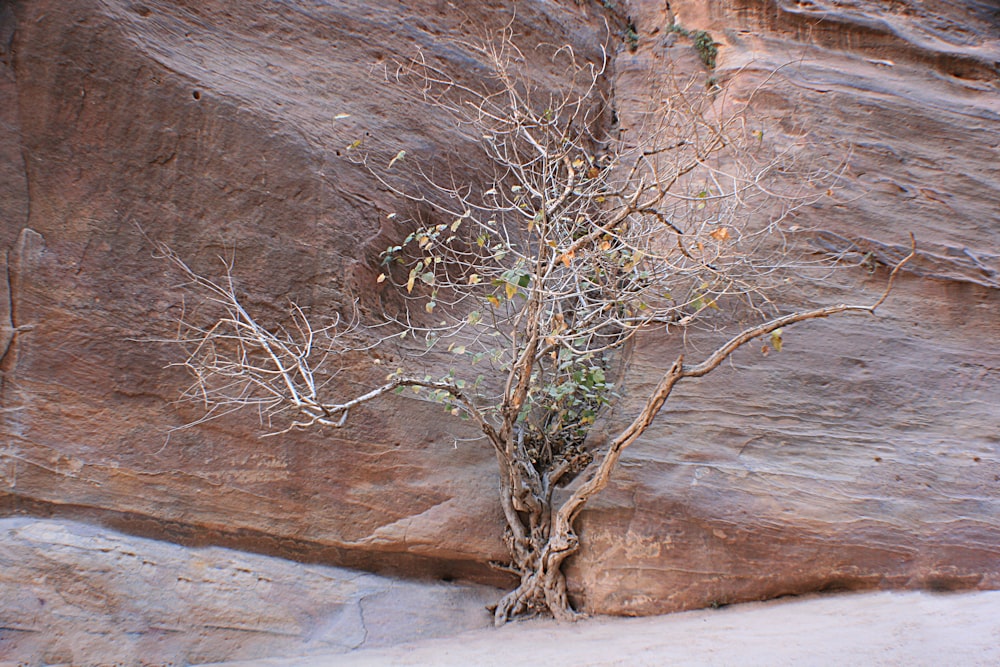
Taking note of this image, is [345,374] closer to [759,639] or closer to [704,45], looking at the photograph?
[759,639]

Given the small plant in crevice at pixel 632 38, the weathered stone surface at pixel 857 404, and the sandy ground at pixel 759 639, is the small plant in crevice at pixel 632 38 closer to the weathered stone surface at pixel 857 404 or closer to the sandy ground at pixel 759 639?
the weathered stone surface at pixel 857 404

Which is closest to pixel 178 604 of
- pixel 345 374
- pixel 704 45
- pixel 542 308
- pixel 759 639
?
pixel 345 374

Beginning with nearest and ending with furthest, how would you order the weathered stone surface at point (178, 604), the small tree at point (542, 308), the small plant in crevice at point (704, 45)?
1. the weathered stone surface at point (178, 604)
2. the small tree at point (542, 308)
3. the small plant in crevice at point (704, 45)

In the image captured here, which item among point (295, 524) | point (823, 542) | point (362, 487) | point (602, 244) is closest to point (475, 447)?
point (362, 487)

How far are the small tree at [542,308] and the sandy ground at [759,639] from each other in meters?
0.41

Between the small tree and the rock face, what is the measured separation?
0.75 ft

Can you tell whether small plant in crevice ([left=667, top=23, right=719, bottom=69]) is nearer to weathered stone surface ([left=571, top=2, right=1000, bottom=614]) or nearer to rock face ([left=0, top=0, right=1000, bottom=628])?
weathered stone surface ([left=571, top=2, right=1000, bottom=614])

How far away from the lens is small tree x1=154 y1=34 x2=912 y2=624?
13.3 feet

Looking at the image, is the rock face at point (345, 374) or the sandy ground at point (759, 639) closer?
the sandy ground at point (759, 639)

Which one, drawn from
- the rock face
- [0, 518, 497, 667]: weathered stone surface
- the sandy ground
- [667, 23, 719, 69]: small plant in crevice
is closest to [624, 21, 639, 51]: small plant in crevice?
[667, 23, 719, 69]: small plant in crevice

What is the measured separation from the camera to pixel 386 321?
504 centimetres

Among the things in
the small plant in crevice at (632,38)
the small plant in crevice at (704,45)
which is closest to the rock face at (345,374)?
the small plant in crevice at (704,45)

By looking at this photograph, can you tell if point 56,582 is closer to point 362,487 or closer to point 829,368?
point 362,487

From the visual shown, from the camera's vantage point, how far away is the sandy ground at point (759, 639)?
323 centimetres
